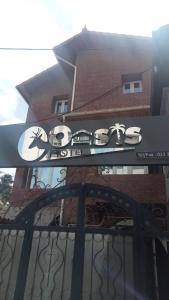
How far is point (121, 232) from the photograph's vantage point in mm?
3697

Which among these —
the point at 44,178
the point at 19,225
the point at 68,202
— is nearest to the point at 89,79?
the point at 44,178

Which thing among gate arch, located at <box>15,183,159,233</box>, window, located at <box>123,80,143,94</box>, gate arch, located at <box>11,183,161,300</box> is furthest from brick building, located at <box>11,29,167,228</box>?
gate arch, located at <box>11,183,161,300</box>

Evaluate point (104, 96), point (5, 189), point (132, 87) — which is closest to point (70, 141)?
point (5, 189)

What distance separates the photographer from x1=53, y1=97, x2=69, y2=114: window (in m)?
13.3

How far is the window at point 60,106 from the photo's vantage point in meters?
13.3

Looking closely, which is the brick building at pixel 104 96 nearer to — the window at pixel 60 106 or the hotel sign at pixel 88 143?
the window at pixel 60 106

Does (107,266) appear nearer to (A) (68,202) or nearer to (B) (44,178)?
(A) (68,202)

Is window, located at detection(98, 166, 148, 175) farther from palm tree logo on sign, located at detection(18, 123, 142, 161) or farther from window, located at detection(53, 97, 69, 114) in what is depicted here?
window, located at detection(53, 97, 69, 114)

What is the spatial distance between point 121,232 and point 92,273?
26.2 inches

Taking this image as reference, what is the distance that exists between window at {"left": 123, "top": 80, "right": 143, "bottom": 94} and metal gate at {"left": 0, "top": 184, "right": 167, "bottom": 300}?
7.65 m

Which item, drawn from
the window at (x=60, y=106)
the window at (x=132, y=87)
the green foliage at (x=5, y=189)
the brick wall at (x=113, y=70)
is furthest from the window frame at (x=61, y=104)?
the green foliage at (x=5, y=189)

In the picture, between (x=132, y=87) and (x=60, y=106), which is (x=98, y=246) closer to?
(x=132, y=87)

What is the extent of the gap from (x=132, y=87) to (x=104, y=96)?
4.14ft

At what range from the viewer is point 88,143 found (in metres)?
4.49
